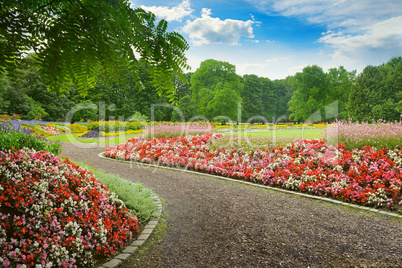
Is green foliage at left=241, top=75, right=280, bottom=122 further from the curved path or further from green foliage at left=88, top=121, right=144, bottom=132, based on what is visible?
the curved path

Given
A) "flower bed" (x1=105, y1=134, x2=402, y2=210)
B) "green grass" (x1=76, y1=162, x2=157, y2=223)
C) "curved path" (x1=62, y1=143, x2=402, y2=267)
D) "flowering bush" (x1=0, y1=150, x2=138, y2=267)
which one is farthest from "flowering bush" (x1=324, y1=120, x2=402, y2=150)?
"flowering bush" (x1=0, y1=150, x2=138, y2=267)

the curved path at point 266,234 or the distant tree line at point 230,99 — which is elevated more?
the distant tree line at point 230,99

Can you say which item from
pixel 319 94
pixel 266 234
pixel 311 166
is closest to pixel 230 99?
pixel 311 166

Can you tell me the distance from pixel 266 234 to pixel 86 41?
389cm

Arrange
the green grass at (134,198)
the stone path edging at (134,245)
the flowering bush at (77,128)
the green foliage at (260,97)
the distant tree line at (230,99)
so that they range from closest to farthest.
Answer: the stone path edging at (134,245)
the green grass at (134,198)
the flowering bush at (77,128)
the distant tree line at (230,99)
the green foliage at (260,97)

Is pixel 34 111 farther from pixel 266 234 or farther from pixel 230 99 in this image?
pixel 266 234

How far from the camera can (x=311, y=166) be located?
23.9ft

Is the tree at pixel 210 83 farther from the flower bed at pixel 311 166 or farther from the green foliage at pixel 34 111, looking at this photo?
the flower bed at pixel 311 166

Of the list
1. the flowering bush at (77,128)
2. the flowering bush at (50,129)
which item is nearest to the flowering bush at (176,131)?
the flowering bush at (50,129)

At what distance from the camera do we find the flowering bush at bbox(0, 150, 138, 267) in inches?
111

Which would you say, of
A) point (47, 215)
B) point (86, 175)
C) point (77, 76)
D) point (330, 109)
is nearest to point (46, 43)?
point (77, 76)

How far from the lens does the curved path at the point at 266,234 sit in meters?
3.37

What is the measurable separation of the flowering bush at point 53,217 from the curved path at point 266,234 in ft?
2.02

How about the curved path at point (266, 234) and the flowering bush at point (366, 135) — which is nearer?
the curved path at point (266, 234)
